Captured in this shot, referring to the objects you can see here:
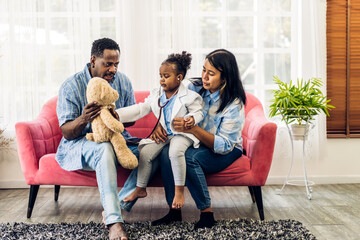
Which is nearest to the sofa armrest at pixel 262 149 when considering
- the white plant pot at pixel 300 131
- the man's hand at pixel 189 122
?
the man's hand at pixel 189 122

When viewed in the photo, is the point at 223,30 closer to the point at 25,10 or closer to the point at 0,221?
the point at 25,10

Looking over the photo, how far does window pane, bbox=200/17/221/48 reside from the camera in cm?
368

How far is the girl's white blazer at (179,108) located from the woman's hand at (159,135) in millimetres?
26

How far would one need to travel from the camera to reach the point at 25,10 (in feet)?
11.5

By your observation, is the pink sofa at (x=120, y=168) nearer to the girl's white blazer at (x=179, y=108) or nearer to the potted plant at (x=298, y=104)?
the girl's white blazer at (x=179, y=108)

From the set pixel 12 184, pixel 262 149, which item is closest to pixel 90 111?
pixel 262 149

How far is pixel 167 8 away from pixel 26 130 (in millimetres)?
1561

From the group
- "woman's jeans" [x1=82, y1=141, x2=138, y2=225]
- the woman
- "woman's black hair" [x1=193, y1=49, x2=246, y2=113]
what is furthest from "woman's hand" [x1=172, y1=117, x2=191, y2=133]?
"woman's jeans" [x1=82, y1=141, x2=138, y2=225]

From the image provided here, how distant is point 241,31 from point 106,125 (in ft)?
5.83

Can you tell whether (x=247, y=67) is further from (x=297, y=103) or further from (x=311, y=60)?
(x=297, y=103)

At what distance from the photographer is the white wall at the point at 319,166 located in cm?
369

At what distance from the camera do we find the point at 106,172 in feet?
7.72

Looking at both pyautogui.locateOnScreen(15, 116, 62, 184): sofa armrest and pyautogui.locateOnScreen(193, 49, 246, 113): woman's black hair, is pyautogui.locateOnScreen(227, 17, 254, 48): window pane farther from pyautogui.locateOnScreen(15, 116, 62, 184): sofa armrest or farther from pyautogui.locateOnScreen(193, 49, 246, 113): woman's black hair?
pyautogui.locateOnScreen(15, 116, 62, 184): sofa armrest

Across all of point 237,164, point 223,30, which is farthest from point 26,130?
point 223,30
